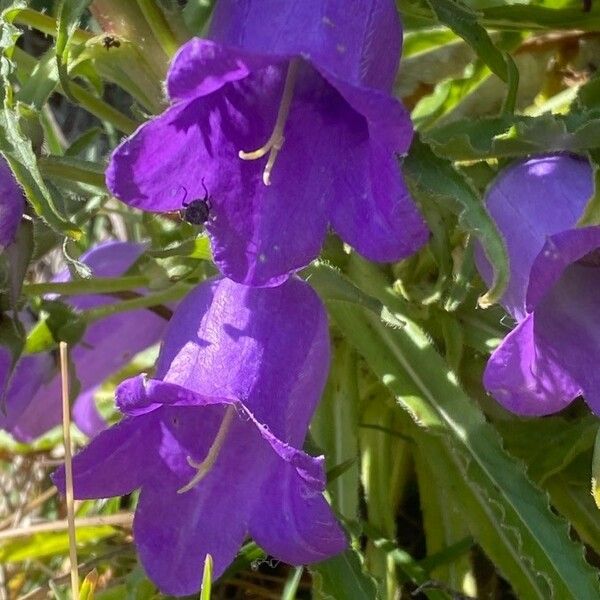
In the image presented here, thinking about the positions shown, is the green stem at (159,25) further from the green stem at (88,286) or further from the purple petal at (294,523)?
the purple petal at (294,523)

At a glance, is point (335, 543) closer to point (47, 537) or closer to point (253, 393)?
point (253, 393)

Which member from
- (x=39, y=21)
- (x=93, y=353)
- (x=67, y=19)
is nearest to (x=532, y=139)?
(x=67, y=19)

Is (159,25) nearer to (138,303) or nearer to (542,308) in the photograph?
(138,303)

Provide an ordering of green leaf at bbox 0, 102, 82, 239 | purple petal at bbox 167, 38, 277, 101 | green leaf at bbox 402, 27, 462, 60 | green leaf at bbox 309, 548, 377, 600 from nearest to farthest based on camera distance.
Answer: purple petal at bbox 167, 38, 277, 101, green leaf at bbox 0, 102, 82, 239, green leaf at bbox 309, 548, 377, 600, green leaf at bbox 402, 27, 462, 60

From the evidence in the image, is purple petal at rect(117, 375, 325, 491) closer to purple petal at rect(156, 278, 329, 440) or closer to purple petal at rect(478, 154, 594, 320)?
purple petal at rect(156, 278, 329, 440)

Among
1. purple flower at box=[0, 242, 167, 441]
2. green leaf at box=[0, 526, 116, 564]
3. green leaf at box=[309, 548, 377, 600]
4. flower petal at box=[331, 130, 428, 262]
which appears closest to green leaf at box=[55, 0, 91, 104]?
flower petal at box=[331, 130, 428, 262]

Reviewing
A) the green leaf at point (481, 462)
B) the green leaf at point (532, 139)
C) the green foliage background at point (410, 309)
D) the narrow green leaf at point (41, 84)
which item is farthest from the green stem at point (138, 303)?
the green leaf at point (532, 139)
